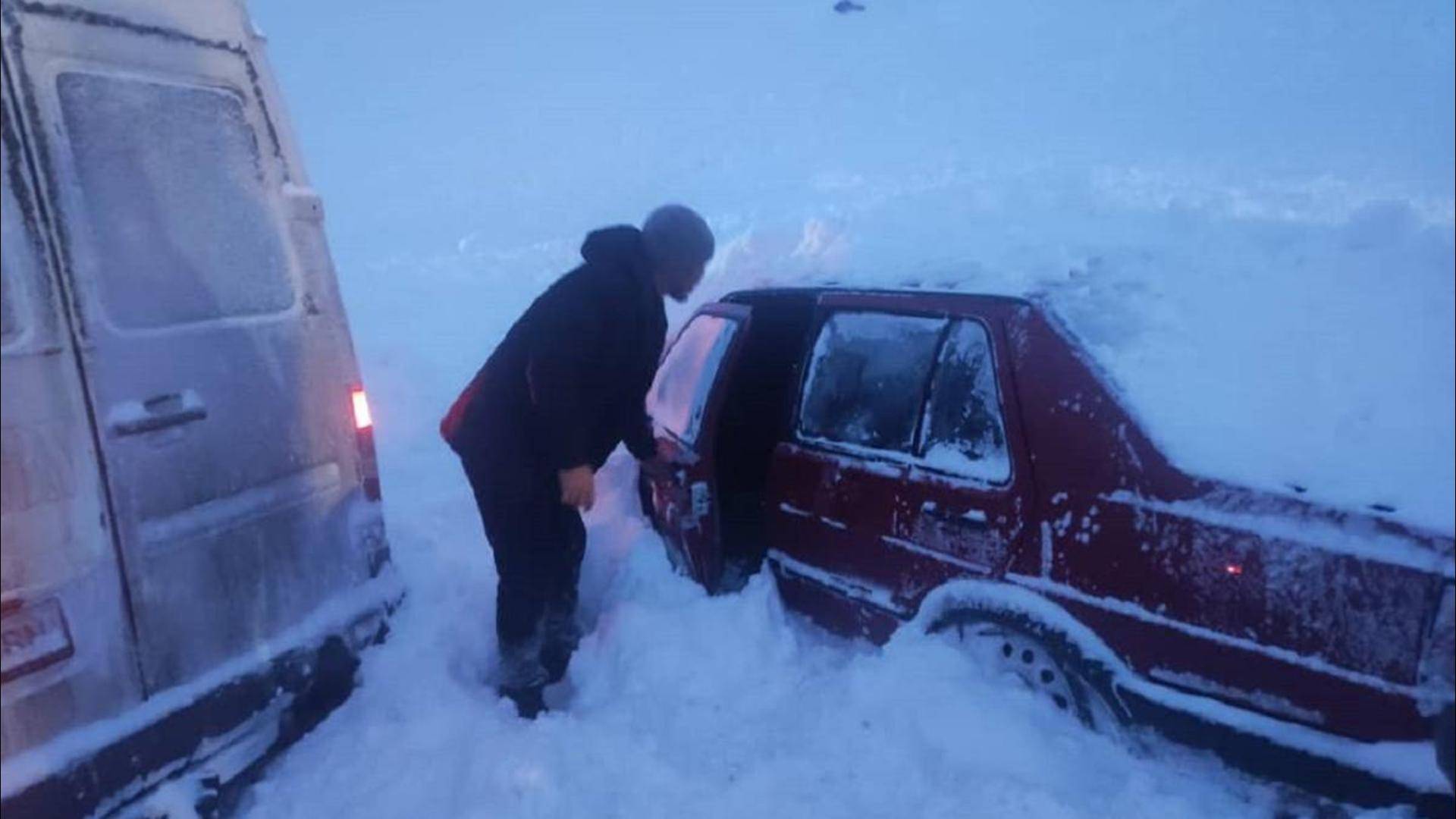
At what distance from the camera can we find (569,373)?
10.5ft

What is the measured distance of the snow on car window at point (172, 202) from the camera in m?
2.44

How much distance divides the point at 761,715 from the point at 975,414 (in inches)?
51.7

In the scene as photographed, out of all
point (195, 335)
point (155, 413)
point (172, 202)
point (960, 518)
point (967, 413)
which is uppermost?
point (172, 202)

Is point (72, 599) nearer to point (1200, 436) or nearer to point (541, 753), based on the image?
point (541, 753)

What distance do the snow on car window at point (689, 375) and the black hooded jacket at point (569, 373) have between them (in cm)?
34

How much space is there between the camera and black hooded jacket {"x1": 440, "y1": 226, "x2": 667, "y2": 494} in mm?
3230

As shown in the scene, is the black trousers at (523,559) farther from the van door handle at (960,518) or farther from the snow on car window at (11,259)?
the snow on car window at (11,259)

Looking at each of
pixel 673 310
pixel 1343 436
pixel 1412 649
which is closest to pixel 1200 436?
pixel 1343 436

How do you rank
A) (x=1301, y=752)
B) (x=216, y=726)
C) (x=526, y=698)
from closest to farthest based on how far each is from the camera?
(x=1301, y=752) < (x=216, y=726) < (x=526, y=698)

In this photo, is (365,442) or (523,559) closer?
(365,442)

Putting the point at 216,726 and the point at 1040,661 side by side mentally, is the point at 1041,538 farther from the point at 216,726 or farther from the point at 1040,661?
the point at 216,726

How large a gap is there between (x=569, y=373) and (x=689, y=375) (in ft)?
3.21

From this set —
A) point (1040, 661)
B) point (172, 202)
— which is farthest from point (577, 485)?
point (1040, 661)

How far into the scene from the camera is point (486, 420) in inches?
137
